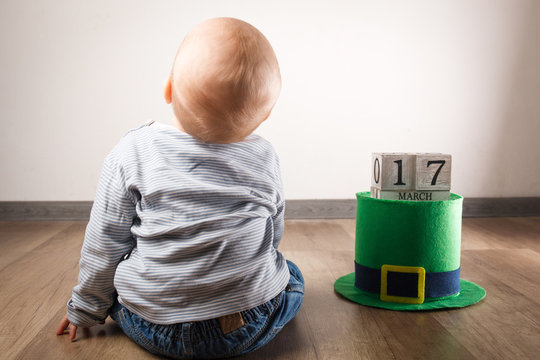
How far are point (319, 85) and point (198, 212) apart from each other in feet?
5.64

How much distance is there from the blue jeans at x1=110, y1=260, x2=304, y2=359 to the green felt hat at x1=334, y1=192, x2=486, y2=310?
36 centimetres

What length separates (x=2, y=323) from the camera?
116cm

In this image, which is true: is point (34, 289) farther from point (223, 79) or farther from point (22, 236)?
point (223, 79)

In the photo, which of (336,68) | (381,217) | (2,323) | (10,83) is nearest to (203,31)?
(381,217)

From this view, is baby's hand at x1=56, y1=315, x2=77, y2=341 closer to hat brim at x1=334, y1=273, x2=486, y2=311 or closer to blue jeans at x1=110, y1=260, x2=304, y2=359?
blue jeans at x1=110, y1=260, x2=304, y2=359

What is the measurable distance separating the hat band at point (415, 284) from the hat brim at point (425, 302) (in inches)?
Result: 0.7

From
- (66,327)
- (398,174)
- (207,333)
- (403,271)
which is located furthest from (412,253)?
(66,327)

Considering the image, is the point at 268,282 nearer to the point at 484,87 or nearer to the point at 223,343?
the point at 223,343

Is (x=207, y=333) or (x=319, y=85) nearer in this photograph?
(x=207, y=333)

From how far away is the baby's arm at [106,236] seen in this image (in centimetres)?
92

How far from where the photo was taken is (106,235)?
93cm

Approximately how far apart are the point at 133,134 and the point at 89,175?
1643 mm

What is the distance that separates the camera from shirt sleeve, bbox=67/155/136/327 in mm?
916

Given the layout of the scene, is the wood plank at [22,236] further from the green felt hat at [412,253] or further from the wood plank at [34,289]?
the green felt hat at [412,253]
